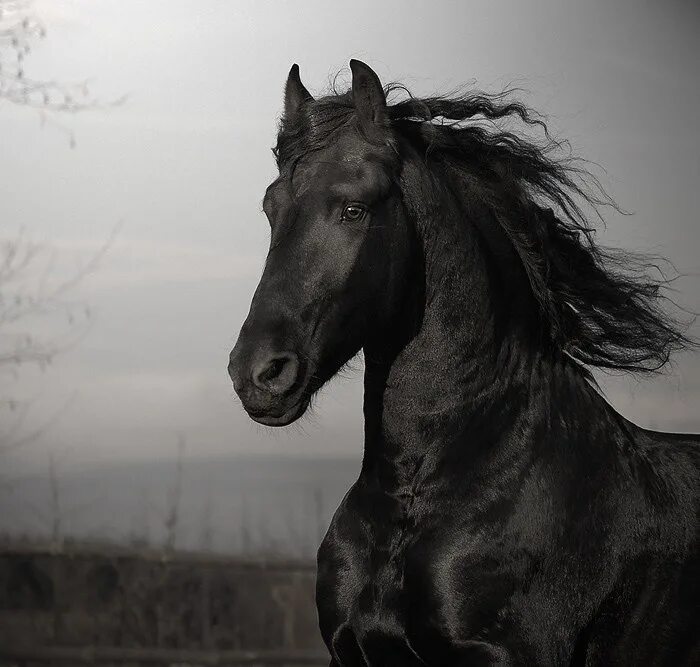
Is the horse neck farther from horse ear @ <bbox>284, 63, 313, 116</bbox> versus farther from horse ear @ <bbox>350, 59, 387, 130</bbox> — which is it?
horse ear @ <bbox>284, 63, 313, 116</bbox>

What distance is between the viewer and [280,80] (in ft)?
11.7

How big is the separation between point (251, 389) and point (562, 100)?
2.49 m

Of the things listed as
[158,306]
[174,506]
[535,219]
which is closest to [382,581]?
[535,219]

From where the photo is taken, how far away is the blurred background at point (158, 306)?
3.43m

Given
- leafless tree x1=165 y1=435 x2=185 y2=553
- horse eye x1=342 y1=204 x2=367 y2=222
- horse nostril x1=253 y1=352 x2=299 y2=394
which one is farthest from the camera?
leafless tree x1=165 y1=435 x2=185 y2=553

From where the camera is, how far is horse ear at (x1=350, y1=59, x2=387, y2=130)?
1789 mm

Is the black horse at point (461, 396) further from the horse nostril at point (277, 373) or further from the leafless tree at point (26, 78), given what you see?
the leafless tree at point (26, 78)

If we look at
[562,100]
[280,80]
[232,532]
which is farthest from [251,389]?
[562,100]

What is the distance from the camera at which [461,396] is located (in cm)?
182

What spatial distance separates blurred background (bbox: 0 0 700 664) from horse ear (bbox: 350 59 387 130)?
64.3 inches

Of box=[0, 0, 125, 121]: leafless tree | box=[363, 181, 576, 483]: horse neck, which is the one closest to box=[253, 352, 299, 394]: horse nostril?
box=[363, 181, 576, 483]: horse neck

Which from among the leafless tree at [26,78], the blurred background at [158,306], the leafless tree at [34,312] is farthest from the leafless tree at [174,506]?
the leafless tree at [26,78]

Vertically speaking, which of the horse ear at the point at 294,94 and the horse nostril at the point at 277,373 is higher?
the horse ear at the point at 294,94

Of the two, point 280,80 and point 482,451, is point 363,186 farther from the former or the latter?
point 280,80
